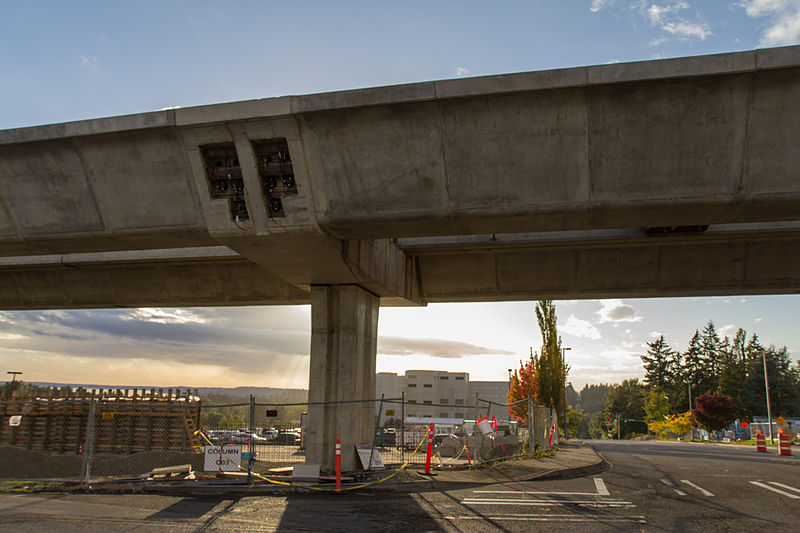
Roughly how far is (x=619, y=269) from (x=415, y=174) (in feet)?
26.1

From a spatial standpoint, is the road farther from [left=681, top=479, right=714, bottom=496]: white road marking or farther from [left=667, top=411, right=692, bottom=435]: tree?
[left=667, top=411, right=692, bottom=435]: tree

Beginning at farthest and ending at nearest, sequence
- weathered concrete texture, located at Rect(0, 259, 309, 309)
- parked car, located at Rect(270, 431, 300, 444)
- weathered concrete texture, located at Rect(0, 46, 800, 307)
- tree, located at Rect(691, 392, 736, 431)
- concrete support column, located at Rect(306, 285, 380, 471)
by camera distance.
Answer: tree, located at Rect(691, 392, 736, 431) → parked car, located at Rect(270, 431, 300, 444) → weathered concrete texture, located at Rect(0, 259, 309, 309) → concrete support column, located at Rect(306, 285, 380, 471) → weathered concrete texture, located at Rect(0, 46, 800, 307)

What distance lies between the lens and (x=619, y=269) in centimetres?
1484

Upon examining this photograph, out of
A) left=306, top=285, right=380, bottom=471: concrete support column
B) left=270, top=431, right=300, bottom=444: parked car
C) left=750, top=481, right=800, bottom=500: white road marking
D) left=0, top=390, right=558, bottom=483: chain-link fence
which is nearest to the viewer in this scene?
left=750, top=481, right=800, bottom=500: white road marking

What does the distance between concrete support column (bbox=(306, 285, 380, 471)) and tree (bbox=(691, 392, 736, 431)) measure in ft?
157

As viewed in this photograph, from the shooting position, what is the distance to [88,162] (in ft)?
34.9

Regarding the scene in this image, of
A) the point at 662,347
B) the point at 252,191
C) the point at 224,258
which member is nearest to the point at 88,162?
the point at 252,191

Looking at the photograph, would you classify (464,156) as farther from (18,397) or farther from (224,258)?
(18,397)

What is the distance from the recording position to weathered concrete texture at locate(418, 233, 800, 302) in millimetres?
13953

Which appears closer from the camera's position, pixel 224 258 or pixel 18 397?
pixel 224 258

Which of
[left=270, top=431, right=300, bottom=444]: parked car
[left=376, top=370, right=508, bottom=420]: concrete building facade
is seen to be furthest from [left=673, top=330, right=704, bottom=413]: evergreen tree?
[left=270, top=431, right=300, bottom=444]: parked car

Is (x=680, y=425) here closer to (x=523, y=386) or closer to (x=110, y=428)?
(x=523, y=386)

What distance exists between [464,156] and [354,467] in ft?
27.3

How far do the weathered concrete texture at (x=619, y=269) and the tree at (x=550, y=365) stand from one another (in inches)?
651
